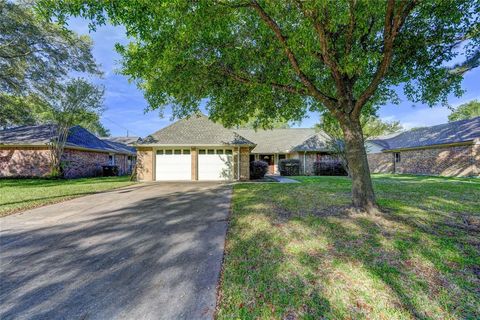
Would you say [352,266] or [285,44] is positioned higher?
[285,44]

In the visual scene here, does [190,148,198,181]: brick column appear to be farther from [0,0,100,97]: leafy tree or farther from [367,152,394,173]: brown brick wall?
[367,152,394,173]: brown brick wall

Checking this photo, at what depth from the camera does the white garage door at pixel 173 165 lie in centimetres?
1532

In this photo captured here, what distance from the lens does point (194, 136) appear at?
15664 mm

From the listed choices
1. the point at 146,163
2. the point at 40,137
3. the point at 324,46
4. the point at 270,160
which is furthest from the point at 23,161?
the point at 324,46

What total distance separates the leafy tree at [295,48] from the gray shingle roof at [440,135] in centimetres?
1377

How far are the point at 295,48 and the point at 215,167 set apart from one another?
11062 mm

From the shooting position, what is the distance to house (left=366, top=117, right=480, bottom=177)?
1630cm

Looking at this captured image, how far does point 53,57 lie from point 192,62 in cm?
1436

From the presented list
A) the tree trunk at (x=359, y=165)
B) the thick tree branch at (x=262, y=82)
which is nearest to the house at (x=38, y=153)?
the thick tree branch at (x=262, y=82)

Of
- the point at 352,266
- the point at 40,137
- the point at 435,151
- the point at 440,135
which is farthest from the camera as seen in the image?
the point at 440,135

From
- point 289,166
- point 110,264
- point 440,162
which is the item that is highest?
point 440,162

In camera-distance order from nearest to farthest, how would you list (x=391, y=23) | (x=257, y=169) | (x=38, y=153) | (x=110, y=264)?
1. (x=110, y=264)
2. (x=391, y=23)
3. (x=257, y=169)
4. (x=38, y=153)

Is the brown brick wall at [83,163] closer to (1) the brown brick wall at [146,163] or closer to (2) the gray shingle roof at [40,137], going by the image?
(2) the gray shingle roof at [40,137]

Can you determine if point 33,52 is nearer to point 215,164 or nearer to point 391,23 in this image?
point 215,164
